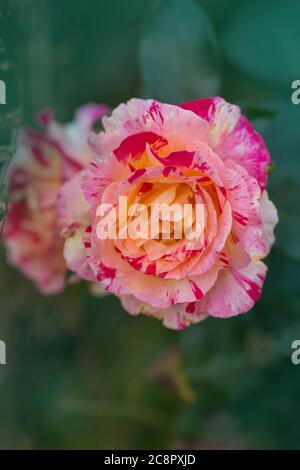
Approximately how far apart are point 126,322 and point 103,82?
7.9 inches

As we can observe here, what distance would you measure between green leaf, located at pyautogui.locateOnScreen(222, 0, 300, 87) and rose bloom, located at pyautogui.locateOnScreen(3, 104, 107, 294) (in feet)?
0.38

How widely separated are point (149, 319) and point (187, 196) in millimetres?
186

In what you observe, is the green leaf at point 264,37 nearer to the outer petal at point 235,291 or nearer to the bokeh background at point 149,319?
the bokeh background at point 149,319

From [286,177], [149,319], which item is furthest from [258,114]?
[149,319]

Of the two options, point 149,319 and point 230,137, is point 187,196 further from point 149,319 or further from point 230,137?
point 149,319

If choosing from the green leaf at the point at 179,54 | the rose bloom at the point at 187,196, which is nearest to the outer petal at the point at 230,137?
the rose bloom at the point at 187,196

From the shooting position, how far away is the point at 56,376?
1.90 ft

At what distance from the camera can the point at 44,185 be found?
0.45 m

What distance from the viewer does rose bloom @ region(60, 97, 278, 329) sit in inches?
12.3

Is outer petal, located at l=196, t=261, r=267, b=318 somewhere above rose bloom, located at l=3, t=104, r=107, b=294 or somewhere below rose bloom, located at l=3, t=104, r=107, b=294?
below

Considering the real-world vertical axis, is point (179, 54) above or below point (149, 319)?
above

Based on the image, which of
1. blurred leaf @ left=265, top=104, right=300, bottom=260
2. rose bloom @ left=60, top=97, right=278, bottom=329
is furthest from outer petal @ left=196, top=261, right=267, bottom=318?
blurred leaf @ left=265, top=104, right=300, bottom=260

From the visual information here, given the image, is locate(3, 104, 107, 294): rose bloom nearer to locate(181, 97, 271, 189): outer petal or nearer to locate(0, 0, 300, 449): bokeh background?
locate(0, 0, 300, 449): bokeh background

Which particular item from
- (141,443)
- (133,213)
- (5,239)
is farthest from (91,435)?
(133,213)
